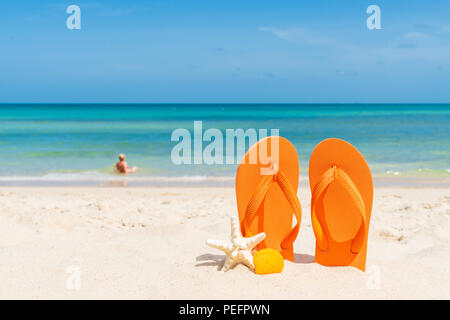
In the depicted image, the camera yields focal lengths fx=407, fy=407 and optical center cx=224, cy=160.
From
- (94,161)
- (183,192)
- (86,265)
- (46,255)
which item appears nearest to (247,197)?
(86,265)

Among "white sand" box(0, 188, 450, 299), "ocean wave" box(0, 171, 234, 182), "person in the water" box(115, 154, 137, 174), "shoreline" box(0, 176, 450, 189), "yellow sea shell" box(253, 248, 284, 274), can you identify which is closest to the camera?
"white sand" box(0, 188, 450, 299)

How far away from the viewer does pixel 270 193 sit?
8.80 ft

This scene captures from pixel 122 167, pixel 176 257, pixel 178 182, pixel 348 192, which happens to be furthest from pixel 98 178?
pixel 348 192

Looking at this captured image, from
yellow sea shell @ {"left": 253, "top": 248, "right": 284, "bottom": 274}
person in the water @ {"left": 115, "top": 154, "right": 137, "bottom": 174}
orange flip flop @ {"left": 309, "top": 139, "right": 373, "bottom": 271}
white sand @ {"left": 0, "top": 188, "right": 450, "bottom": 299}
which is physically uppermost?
orange flip flop @ {"left": 309, "top": 139, "right": 373, "bottom": 271}

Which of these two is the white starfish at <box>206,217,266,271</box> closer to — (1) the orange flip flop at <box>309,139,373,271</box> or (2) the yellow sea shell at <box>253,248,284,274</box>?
(2) the yellow sea shell at <box>253,248,284,274</box>

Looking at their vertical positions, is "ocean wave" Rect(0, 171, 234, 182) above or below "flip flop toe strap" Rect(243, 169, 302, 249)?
below

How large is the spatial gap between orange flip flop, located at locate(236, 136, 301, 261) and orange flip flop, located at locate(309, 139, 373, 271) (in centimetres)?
16

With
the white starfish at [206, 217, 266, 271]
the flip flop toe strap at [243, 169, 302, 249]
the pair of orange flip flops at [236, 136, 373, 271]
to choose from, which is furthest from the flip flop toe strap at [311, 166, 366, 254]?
the white starfish at [206, 217, 266, 271]

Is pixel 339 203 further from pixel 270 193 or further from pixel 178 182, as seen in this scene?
pixel 178 182

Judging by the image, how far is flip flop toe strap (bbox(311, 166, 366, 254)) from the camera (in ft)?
7.99

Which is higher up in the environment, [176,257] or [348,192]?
[348,192]

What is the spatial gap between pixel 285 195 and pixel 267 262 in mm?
435
